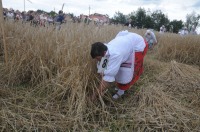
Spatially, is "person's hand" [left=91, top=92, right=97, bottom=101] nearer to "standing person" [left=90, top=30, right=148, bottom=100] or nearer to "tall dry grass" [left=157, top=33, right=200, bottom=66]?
"standing person" [left=90, top=30, right=148, bottom=100]

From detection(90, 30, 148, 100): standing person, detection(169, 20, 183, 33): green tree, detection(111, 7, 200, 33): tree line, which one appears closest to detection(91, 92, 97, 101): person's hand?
detection(90, 30, 148, 100): standing person

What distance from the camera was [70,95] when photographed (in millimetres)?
2660

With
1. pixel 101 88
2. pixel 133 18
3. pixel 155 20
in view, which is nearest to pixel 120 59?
pixel 101 88

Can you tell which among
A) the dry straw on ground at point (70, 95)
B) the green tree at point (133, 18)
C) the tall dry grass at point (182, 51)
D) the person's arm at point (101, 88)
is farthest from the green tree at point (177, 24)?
the person's arm at point (101, 88)

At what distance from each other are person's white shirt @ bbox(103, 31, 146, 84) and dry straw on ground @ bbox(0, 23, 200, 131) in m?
0.28

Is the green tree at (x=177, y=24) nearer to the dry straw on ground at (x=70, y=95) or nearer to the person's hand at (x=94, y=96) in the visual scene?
the dry straw on ground at (x=70, y=95)

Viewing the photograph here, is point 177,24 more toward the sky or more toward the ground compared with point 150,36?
more toward the sky

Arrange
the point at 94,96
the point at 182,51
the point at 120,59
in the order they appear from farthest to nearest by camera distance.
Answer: the point at 182,51 < the point at 94,96 < the point at 120,59

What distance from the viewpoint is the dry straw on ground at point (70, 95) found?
7.80ft

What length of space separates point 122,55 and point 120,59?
6 cm

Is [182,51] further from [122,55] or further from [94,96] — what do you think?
[94,96]

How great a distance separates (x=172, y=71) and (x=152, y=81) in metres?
0.59

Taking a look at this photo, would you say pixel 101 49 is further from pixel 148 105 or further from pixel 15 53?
pixel 15 53

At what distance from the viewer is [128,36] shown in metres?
2.86
